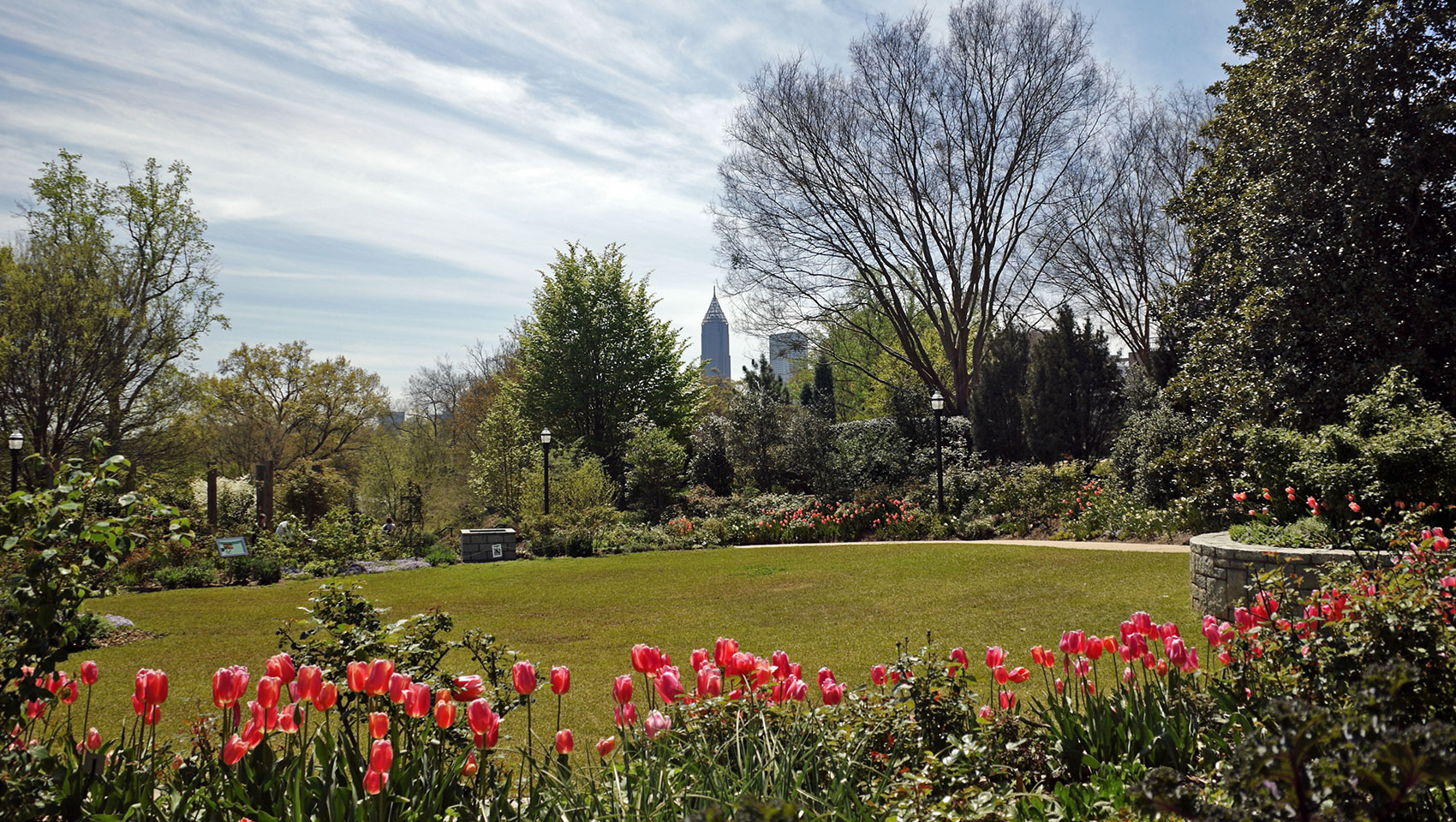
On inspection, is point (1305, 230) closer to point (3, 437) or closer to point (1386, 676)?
point (1386, 676)

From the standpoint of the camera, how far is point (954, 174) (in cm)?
1859

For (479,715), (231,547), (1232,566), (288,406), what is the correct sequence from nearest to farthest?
(479,715) < (1232,566) < (231,547) < (288,406)

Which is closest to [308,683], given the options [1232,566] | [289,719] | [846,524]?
[289,719]

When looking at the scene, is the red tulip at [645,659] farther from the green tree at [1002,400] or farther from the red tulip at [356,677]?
the green tree at [1002,400]

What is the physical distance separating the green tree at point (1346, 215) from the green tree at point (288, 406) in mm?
32044

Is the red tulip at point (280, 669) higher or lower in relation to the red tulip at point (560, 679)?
higher

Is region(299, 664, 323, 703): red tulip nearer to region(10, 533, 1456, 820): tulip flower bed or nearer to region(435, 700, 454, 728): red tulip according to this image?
region(10, 533, 1456, 820): tulip flower bed

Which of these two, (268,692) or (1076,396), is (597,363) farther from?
(268,692)

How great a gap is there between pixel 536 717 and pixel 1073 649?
10.9 feet

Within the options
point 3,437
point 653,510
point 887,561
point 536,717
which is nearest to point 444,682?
point 536,717

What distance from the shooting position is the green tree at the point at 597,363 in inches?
987

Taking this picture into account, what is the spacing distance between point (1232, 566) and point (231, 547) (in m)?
14.5

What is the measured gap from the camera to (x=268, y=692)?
89.3 inches

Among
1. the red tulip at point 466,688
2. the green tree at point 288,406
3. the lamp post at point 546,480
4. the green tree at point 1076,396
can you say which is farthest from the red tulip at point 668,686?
the green tree at point 288,406
